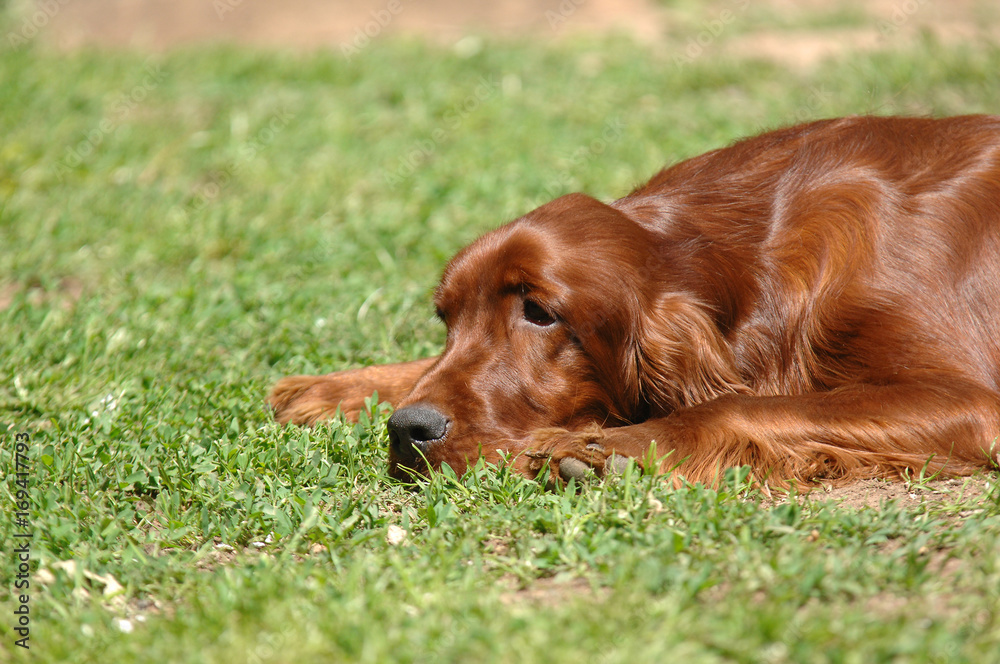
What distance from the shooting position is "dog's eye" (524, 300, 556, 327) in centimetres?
301

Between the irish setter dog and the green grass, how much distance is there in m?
0.18

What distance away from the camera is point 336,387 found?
3676mm

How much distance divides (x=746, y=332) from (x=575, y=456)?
2.35 feet

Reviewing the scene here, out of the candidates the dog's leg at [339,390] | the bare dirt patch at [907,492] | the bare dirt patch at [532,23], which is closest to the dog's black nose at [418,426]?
the dog's leg at [339,390]

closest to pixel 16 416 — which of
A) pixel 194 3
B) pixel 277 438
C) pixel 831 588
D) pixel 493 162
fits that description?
pixel 277 438

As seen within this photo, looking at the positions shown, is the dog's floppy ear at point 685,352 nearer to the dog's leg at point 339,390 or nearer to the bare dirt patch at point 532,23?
the dog's leg at point 339,390

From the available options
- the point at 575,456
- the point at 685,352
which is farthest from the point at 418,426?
the point at 685,352

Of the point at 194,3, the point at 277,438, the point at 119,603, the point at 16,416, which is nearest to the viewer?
the point at 119,603

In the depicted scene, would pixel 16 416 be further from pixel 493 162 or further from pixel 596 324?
pixel 493 162

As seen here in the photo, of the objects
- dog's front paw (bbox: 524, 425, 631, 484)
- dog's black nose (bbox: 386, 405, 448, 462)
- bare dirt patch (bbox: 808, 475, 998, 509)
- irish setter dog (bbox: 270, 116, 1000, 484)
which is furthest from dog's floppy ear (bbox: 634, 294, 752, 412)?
dog's black nose (bbox: 386, 405, 448, 462)

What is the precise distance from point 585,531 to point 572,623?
1.53 ft

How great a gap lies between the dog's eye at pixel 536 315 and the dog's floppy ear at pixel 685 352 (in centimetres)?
27

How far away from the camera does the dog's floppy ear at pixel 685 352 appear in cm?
299

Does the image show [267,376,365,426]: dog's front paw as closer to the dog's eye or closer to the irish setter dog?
the irish setter dog
